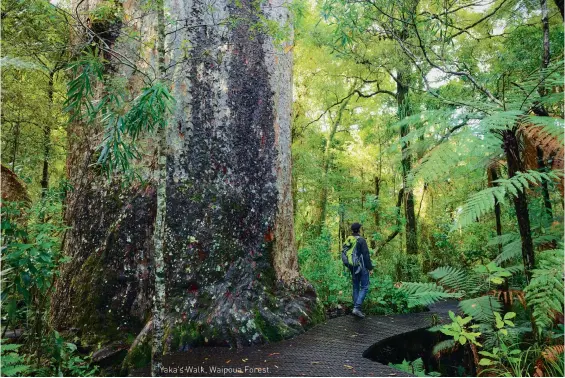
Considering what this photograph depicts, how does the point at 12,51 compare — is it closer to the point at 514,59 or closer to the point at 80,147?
the point at 80,147

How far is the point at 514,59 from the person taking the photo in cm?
581

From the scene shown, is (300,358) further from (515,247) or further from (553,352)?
(515,247)

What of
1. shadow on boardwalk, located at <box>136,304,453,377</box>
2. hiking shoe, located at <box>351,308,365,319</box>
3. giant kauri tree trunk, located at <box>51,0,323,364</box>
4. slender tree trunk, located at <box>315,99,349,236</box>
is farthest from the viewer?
slender tree trunk, located at <box>315,99,349,236</box>

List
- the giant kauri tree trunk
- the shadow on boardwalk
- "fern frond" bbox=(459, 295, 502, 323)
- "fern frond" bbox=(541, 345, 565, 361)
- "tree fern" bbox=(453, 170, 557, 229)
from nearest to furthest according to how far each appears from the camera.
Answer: "tree fern" bbox=(453, 170, 557, 229) < "fern frond" bbox=(541, 345, 565, 361) < "fern frond" bbox=(459, 295, 502, 323) < the shadow on boardwalk < the giant kauri tree trunk

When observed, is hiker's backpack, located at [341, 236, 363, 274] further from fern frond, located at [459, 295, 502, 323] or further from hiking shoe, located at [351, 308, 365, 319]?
fern frond, located at [459, 295, 502, 323]

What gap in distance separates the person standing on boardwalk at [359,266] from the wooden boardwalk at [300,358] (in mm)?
1006

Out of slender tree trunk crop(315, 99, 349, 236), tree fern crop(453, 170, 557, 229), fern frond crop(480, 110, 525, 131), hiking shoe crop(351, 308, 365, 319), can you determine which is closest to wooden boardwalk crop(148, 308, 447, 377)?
hiking shoe crop(351, 308, 365, 319)

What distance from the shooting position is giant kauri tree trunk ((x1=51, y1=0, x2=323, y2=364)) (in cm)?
519

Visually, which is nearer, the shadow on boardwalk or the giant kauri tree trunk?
the shadow on boardwalk

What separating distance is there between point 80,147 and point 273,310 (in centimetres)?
413

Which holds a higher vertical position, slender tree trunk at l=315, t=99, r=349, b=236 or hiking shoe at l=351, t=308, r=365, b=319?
slender tree trunk at l=315, t=99, r=349, b=236

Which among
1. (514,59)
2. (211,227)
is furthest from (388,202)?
(211,227)

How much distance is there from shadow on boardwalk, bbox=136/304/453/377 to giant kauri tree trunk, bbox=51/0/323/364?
0.25m

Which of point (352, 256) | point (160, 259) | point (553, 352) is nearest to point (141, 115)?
point (160, 259)
